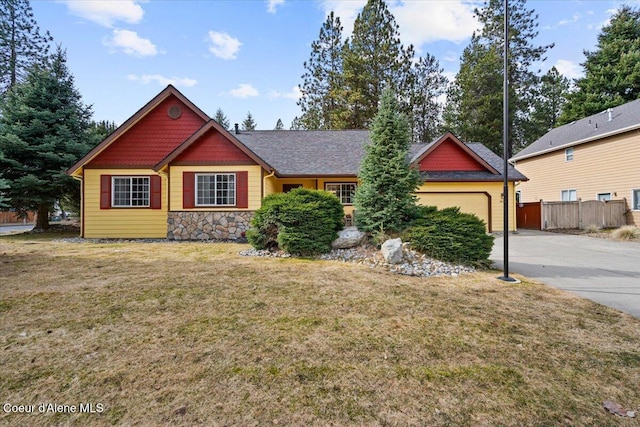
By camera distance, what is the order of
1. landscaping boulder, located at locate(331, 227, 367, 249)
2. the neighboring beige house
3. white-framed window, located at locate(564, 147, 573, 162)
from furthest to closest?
white-framed window, located at locate(564, 147, 573, 162) → the neighboring beige house → landscaping boulder, located at locate(331, 227, 367, 249)

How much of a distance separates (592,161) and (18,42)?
42.0 m

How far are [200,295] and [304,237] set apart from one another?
365 cm

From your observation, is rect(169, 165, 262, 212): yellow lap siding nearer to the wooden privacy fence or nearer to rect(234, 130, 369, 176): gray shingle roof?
rect(234, 130, 369, 176): gray shingle roof

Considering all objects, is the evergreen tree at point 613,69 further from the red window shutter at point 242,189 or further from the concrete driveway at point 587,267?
the red window shutter at point 242,189

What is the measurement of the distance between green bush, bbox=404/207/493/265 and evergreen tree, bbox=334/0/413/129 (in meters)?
19.3

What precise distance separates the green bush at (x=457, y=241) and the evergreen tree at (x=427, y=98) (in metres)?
23.8

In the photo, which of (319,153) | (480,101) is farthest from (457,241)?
(480,101)

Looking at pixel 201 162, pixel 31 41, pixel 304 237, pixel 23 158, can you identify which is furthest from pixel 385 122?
pixel 31 41

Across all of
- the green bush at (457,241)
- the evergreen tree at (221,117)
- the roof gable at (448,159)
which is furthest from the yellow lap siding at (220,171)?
the evergreen tree at (221,117)

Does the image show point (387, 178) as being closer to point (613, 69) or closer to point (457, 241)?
point (457, 241)

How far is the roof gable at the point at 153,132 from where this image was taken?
12.5m

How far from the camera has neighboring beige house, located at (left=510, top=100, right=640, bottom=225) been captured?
15.9 meters

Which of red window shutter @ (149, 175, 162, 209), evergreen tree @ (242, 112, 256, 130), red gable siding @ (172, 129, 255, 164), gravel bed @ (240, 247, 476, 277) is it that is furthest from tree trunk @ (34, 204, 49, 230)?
evergreen tree @ (242, 112, 256, 130)

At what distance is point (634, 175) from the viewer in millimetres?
15734
